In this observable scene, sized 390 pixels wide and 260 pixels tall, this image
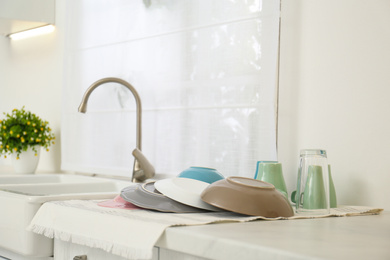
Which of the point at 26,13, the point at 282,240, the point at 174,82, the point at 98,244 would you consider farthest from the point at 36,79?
the point at 282,240

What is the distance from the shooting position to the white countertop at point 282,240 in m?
0.72

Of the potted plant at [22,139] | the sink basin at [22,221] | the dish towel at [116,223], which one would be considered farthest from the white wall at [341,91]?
the potted plant at [22,139]

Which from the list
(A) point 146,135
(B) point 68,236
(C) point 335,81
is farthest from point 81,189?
(C) point 335,81

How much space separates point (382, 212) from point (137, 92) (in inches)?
42.7

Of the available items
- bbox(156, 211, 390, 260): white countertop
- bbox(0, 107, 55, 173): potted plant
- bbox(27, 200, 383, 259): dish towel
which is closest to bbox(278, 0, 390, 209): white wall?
bbox(27, 200, 383, 259): dish towel

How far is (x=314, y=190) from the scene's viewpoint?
1.21 m

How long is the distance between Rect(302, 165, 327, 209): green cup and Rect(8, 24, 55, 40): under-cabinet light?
1.80 metres

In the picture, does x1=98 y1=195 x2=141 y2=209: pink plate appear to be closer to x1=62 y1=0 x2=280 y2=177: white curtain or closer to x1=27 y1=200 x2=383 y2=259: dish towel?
x1=27 y1=200 x2=383 y2=259: dish towel

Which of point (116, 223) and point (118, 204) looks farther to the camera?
point (118, 204)

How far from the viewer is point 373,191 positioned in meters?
1.34

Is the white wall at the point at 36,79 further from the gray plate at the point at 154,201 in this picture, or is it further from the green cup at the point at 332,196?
the green cup at the point at 332,196

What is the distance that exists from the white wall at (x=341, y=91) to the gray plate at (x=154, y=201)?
18.4 inches

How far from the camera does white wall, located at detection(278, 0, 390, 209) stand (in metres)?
1.33

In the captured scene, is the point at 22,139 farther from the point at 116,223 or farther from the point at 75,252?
the point at 116,223
